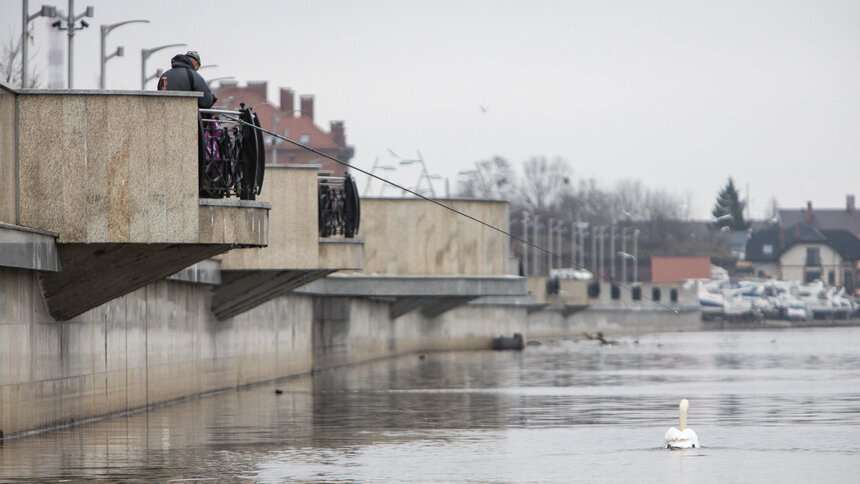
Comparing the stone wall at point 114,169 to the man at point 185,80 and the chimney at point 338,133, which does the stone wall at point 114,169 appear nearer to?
the man at point 185,80

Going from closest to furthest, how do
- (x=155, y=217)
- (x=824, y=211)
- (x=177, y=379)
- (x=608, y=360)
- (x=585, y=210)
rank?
(x=155, y=217)
(x=177, y=379)
(x=608, y=360)
(x=585, y=210)
(x=824, y=211)

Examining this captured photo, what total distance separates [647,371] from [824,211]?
163040 mm

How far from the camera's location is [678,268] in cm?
16000

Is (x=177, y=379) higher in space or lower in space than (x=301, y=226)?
lower

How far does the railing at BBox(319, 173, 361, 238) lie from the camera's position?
32.6 metres

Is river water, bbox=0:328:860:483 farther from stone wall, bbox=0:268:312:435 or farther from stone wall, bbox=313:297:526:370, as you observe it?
stone wall, bbox=313:297:526:370

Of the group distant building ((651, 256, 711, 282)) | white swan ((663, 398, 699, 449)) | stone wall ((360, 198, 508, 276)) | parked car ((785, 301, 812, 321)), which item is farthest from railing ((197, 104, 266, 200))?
distant building ((651, 256, 711, 282))

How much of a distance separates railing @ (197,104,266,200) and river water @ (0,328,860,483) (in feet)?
9.95

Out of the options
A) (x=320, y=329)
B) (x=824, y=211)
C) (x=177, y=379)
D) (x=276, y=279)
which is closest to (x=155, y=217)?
(x=177, y=379)

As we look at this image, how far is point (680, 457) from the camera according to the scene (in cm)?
1595

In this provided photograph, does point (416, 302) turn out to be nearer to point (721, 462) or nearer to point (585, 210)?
point (721, 462)

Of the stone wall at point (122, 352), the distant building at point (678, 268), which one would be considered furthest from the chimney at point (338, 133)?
the stone wall at point (122, 352)

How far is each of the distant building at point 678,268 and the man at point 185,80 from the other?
141 metres

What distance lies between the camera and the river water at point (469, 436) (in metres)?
14.7
